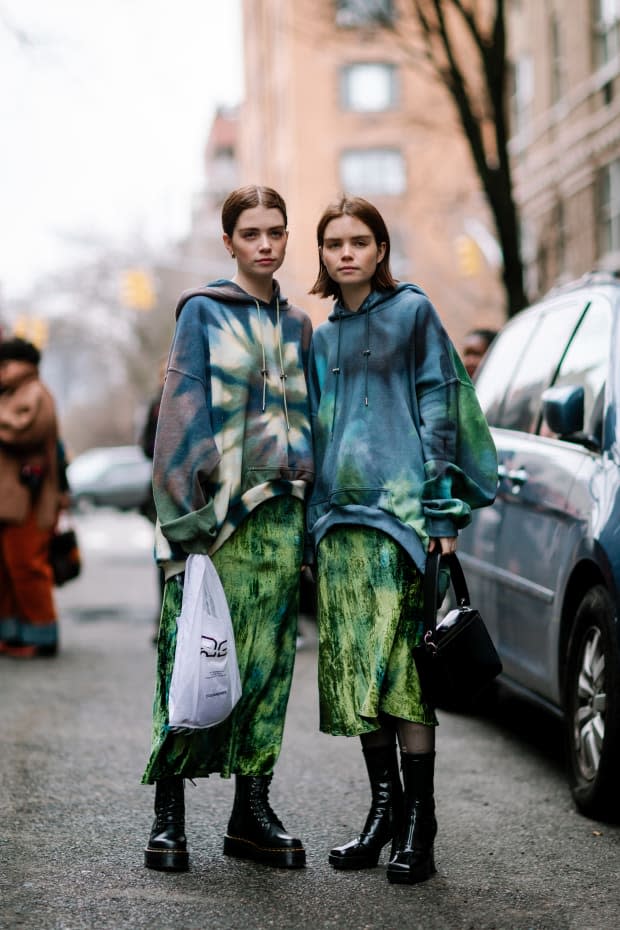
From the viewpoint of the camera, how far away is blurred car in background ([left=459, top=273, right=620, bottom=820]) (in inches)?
208

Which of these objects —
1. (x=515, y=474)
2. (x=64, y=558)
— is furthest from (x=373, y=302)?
(x=64, y=558)

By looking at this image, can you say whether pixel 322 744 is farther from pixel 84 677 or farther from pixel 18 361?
pixel 18 361

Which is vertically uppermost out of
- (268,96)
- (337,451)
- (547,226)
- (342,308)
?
(268,96)

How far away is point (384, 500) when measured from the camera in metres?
4.50

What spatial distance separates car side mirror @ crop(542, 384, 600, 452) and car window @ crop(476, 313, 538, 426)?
158 cm

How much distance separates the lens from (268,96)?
6538cm

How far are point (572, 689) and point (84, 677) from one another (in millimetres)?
4110

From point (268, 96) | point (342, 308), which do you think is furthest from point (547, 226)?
point (268, 96)

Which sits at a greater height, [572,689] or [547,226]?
[547,226]

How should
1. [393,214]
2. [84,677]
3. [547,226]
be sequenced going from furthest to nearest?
[393,214] < [547,226] < [84,677]

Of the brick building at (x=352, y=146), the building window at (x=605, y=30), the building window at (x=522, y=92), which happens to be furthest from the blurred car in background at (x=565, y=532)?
the brick building at (x=352, y=146)

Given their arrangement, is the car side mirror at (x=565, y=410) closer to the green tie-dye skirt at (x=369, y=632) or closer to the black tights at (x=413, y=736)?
the green tie-dye skirt at (x=369, y=632)

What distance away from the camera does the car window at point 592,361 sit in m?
5.81

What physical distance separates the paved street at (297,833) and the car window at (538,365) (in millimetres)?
1405
